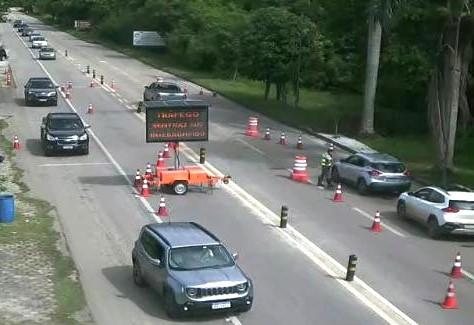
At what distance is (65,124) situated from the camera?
116ft

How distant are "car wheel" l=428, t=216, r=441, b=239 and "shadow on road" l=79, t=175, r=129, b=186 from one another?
1024 centimetres

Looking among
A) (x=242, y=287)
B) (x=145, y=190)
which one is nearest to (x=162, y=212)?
(x=145, y=190)

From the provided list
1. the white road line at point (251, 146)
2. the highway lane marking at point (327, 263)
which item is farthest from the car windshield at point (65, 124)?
the white road line at point (251, 146)

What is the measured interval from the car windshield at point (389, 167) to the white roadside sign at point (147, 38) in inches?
2530

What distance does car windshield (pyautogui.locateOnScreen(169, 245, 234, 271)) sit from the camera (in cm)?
1692

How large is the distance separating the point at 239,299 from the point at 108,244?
6.54 meters

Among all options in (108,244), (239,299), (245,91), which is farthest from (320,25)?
(239,299)

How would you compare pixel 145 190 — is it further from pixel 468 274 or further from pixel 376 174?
pixel 468 274

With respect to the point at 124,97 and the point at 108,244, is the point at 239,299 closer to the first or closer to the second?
the point at 108,244

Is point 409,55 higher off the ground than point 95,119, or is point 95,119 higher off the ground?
point 409,55

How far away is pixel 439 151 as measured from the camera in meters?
35.5

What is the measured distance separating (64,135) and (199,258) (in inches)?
722

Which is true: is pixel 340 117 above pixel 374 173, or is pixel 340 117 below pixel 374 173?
below

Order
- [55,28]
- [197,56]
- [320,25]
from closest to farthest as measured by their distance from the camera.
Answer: [320,25], [197,56], [55,28]
